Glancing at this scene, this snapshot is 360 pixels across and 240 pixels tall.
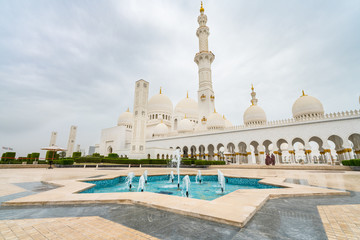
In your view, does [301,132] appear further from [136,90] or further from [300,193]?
[136,90]

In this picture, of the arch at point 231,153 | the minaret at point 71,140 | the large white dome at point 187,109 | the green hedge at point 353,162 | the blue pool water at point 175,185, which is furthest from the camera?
the minaret at point 71,140

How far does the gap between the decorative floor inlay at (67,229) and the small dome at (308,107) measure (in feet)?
85.2

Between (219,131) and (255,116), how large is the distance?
5.92m

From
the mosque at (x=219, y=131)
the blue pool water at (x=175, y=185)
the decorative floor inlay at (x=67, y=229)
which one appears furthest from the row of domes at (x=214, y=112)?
the decorative floor inlay at (x=67, y=229)

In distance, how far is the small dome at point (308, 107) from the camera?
21.4 metres

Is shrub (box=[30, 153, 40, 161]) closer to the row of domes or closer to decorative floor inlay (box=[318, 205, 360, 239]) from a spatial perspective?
the row of domes

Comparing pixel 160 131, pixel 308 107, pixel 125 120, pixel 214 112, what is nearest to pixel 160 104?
pixel 160 131

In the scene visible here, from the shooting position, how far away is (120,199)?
3.53m

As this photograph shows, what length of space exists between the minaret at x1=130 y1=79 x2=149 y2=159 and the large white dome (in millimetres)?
15972

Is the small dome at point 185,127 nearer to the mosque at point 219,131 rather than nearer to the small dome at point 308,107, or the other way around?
the mosque at point 219,131

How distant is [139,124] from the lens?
25.5 meters

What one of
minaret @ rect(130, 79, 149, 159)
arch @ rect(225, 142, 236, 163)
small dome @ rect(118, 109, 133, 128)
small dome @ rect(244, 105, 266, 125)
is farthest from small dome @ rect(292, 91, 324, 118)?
small dome @ rect(118, 109, 133, 128)

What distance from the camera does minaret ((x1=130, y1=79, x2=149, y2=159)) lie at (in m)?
25.2

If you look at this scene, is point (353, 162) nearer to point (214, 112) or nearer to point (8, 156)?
point (214, 112)
